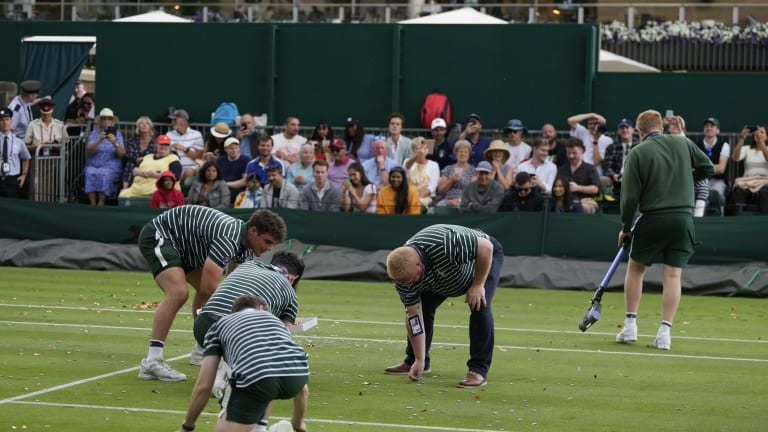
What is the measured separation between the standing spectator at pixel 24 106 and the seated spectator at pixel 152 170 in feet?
8.92

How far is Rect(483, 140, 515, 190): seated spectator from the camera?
790 inches

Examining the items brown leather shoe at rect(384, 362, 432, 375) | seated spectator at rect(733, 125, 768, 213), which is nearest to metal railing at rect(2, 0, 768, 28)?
seated spectator at rect(733, 125, 768, 213)

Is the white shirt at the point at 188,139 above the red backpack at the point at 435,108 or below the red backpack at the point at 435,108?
below

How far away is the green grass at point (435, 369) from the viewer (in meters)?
8.67

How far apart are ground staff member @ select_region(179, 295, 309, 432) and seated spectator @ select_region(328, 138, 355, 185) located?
13.6m

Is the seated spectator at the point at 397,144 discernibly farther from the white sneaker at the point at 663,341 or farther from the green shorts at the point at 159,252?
the green shorts at the point at 159,252

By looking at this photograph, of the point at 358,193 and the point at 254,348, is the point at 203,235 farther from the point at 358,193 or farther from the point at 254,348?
the point at 358,193

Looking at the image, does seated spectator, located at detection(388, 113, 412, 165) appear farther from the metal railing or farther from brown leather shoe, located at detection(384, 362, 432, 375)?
brown leather shoe, located at detection(384, 362, 432, 375)

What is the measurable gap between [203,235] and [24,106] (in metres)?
14.6

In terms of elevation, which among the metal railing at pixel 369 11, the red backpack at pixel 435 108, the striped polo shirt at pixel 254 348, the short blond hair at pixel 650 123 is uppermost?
the metal railing at pixel 369 11

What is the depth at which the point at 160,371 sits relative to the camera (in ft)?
32.6

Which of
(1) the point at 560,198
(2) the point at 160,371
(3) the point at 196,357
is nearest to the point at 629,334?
(3) the point at 196,357

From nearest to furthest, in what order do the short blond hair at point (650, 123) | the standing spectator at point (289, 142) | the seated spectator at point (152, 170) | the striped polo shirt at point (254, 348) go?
the striped polo shirt at point (254, 348) → the short blond hair at point (650, 123) → the seated spectator at point (152, 170) → the standing spectator at point (289, 142)

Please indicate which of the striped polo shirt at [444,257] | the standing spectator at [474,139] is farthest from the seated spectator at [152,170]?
the striped polo shirt at [444,257]
